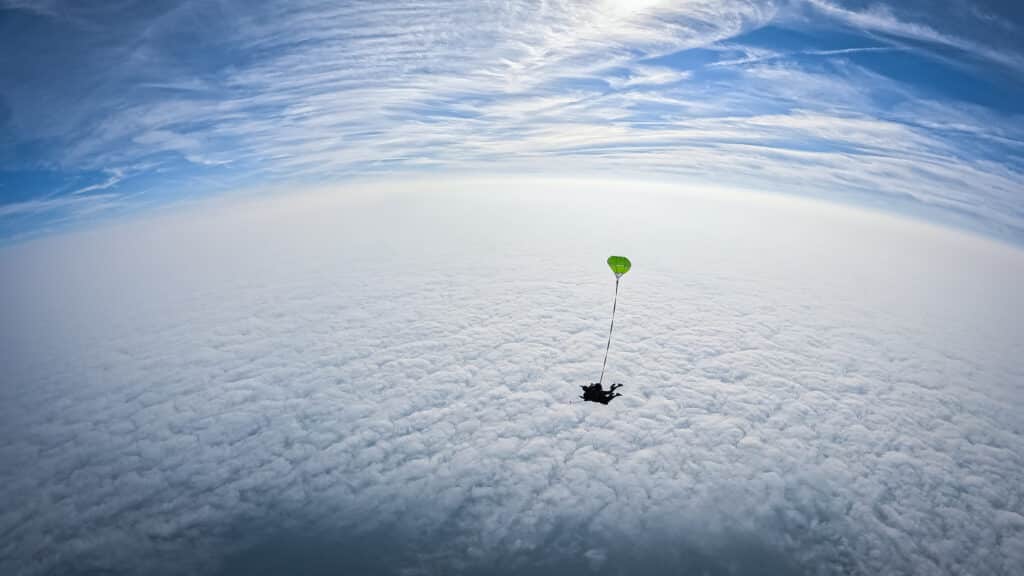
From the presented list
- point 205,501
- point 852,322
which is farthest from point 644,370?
point 852,322

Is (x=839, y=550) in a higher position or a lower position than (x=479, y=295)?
lower

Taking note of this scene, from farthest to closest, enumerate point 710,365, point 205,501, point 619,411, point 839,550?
point 710,365 < point 619,411 < point 205,501 < point 839,550

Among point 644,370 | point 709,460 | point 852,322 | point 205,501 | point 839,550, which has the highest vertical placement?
point 852,322

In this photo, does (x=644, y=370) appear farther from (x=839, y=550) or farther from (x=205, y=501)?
(x=205, y=501)

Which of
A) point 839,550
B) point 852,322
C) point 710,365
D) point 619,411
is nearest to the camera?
point 839,550

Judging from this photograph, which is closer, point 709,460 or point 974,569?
point 974,569

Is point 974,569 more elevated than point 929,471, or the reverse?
Result: point 929,471

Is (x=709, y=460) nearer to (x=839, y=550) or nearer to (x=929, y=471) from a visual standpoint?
(x=839, y=550)

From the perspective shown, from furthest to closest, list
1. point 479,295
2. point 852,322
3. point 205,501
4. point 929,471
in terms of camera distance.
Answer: point 479,295 < point 852,322 < point 929,471 < point 205,501

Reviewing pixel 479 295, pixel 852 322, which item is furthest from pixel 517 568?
pixel 852 322
